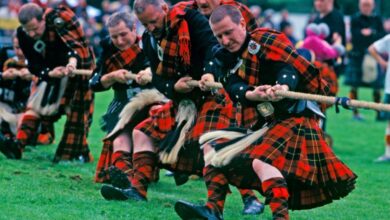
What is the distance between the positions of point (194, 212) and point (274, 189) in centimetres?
55

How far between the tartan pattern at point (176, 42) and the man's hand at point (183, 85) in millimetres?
96

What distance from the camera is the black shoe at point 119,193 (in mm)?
7156

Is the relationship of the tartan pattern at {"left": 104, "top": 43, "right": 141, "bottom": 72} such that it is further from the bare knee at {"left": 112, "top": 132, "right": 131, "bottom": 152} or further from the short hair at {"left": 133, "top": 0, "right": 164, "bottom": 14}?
the short hair at {"left": 133, "top": 0, "right": 164, "bottom": 14}

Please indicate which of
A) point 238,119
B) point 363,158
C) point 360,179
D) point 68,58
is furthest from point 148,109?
point 363,158

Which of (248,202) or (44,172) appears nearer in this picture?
(248,202)

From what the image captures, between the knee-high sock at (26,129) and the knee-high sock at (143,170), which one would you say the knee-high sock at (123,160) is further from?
the knee-high sock at (26,129)

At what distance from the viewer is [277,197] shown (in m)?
5.99

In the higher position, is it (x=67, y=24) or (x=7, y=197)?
(x=67, y=24)

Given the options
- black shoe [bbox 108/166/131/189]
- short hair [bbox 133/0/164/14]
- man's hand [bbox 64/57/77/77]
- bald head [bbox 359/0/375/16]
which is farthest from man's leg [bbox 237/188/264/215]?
bald head [bbox 359/0/375/16]

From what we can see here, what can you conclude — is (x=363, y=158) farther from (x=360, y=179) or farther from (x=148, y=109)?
(x=148, y=109)

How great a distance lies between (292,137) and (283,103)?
221mm

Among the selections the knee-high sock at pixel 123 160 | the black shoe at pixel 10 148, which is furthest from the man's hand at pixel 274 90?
the black shoe at pixel 10 148

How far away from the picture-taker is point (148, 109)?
790 cm

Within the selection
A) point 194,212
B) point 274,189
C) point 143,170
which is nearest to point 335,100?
point 274,189
